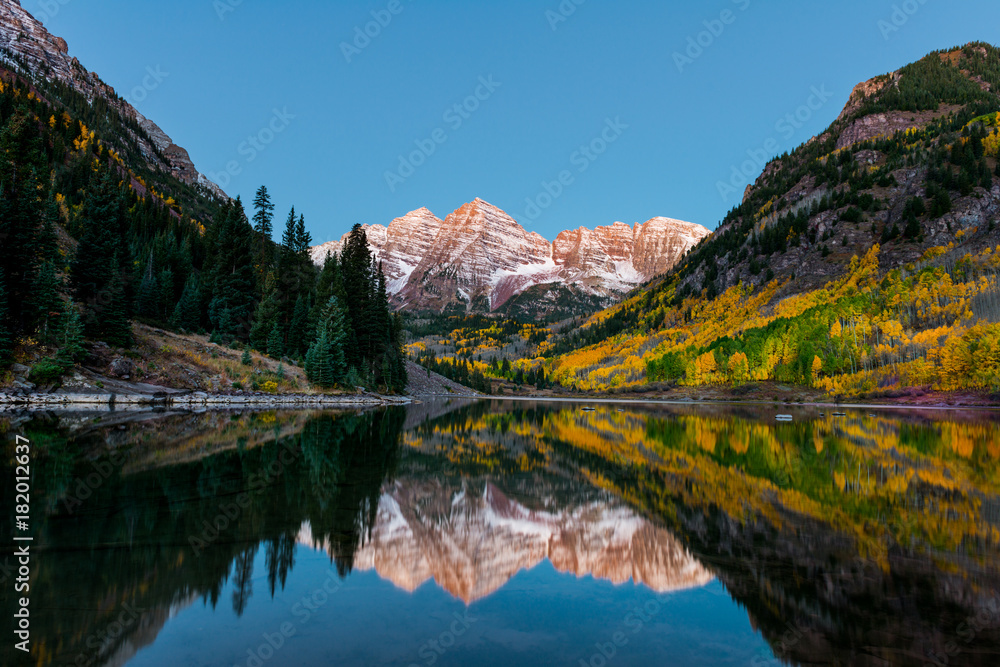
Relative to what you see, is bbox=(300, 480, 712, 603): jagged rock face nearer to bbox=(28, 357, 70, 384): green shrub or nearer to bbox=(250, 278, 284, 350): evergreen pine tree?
bbox=(28, 357, 70, 384): green shrub

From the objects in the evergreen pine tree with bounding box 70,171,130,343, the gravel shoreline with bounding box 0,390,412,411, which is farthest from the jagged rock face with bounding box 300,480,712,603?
the evergreen pine tree with bounding box 70,171,130,343

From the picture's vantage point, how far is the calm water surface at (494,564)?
7086 millimetres

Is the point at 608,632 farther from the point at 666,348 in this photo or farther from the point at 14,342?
the point at 666,348

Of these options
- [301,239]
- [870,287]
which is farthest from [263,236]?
[870,287]

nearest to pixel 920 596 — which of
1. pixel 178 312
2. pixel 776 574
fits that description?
pixel 776 574

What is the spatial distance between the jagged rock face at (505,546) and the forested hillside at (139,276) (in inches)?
1835

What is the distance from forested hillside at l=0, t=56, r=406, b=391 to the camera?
45.7 m

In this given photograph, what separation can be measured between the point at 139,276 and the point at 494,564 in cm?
7248

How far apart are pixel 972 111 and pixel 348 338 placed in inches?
9162

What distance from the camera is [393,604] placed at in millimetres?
8625

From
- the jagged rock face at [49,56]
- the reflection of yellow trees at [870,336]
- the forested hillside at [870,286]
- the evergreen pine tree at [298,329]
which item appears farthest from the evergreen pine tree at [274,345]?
the jagged rock face at [49,56]

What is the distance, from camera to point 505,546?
40.2 ft

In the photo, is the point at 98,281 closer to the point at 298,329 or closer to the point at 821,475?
the point at 298,329

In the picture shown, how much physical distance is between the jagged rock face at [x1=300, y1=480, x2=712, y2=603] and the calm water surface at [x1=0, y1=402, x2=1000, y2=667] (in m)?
0.07
